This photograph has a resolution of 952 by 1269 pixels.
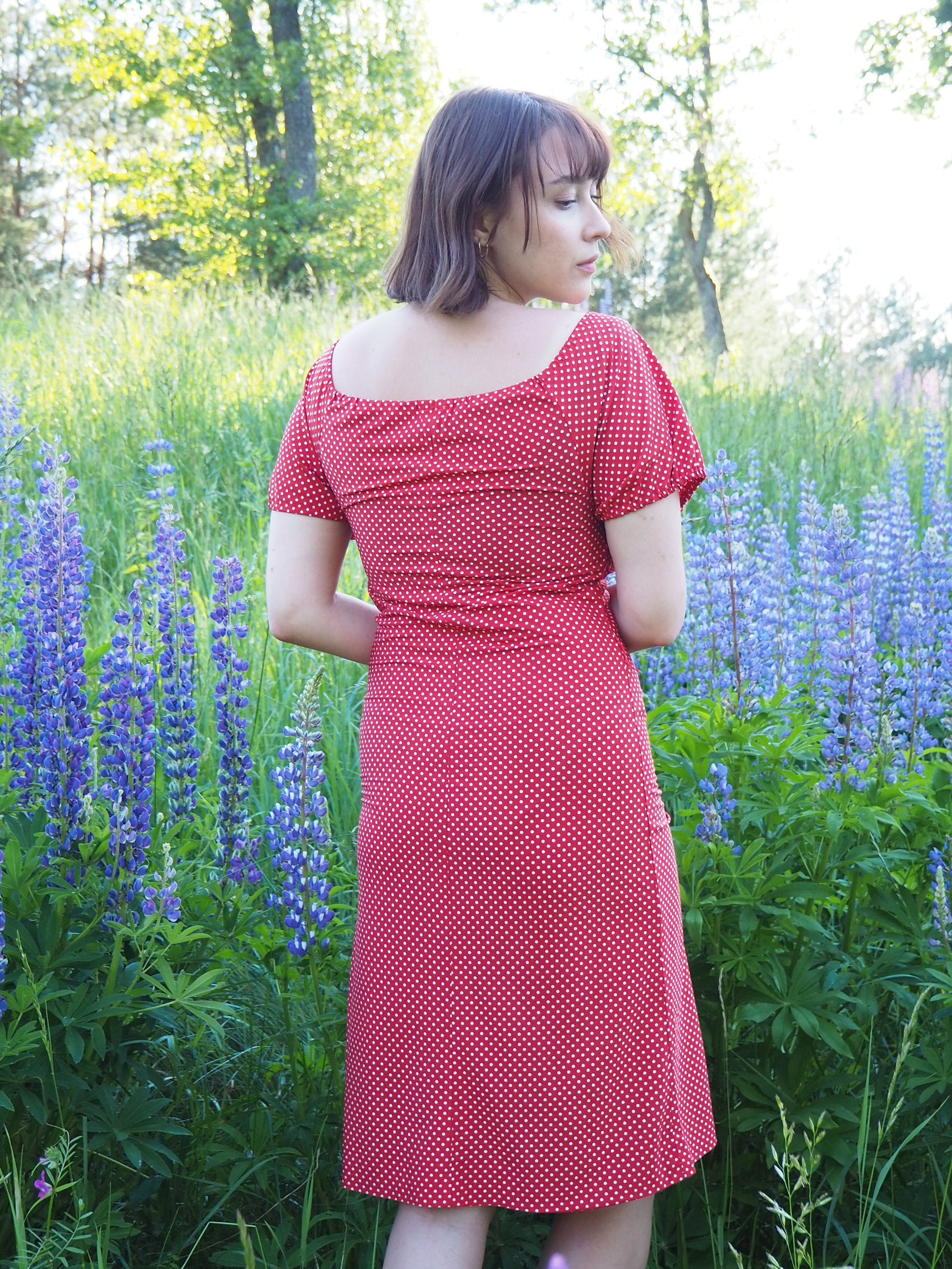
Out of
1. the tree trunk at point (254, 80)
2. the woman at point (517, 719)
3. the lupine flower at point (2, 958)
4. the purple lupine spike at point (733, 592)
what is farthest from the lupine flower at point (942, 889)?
the tree trunk at point (254, 80)

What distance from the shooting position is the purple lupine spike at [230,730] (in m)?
2.70

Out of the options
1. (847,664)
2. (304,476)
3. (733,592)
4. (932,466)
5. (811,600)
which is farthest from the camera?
(932,466)

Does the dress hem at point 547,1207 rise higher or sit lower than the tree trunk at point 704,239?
higher

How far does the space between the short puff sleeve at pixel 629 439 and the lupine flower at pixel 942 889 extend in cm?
101

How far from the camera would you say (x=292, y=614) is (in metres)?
2.12

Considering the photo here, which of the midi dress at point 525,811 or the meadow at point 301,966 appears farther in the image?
the meadow at point 301,966

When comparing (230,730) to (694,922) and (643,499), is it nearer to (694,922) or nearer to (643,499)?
(694,922)

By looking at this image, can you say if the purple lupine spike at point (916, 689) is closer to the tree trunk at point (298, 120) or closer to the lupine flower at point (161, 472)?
the lupine flower at point (161, 472)

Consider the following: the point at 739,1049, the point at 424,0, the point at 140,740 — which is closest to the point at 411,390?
the point at 140,740

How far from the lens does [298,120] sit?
61.5 feet

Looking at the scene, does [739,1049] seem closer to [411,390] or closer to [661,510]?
[661,510]

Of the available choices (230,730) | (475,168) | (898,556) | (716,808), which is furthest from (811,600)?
(475,168)

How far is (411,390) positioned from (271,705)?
2.71m

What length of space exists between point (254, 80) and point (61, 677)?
19.9m
